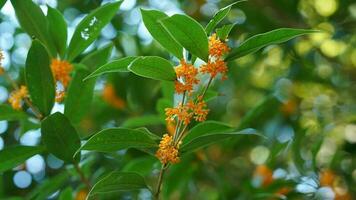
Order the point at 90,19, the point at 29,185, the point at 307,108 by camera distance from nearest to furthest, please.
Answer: the point at 90,19
the point at 29,185
the point at 307,108

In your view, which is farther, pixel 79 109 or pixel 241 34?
pixel 241 34

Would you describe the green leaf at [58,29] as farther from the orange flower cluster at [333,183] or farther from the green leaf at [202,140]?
the orange flower cluster at [333,183]

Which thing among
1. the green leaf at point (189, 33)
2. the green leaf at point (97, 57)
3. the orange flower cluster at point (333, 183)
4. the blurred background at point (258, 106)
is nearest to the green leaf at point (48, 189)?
the blurred background at point (258, 106)

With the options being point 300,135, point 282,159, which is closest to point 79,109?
point 300,135

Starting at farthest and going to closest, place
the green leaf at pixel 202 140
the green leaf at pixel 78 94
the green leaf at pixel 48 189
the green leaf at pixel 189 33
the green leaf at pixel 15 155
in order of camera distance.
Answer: the green leaf at pixel 48 189
the green leaf at pixel 78 94
the green leaf at pixel 15 155
the green leaf at pixel 202 140
the green leaf at pixel 189 33

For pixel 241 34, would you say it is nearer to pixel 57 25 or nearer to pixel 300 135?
pixel 300 135

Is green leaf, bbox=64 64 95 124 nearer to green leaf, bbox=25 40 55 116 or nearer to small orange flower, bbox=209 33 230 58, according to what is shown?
green leaf, bbox=25 40 55 116
